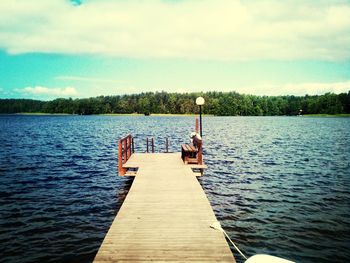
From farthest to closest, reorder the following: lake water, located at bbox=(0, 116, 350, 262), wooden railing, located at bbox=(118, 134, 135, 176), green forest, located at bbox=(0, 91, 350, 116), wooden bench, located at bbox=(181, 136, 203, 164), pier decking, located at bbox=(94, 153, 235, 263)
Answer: green forest, located at bbox=(0, 91, 350, 116) < wooden bench, located at bbox=(181, 136, 203, 164) < wooden railing, located at bbox=(118, 134, 135, 176) < lake water, located at bbox=(0, 116, 350, 262) < pier decking, located at bbox=(94, 153, 235, 263)

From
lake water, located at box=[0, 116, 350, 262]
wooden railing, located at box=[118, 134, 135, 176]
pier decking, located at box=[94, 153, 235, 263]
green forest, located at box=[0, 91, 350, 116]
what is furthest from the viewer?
green forest, located at box=[0, 91, 350, 116]

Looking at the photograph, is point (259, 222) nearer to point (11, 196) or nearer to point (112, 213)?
point (112, 213)

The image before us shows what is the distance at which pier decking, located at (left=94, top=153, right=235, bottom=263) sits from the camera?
6.18 meters

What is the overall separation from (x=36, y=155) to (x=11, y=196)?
14819 millimetres

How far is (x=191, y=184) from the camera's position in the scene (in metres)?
12.1

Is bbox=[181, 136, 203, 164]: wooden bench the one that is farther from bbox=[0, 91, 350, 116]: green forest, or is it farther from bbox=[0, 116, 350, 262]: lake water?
bbox=[0, 91, 350, 116]: green forest

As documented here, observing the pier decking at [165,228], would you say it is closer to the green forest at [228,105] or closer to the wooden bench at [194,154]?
the wooden bench at [194,154]

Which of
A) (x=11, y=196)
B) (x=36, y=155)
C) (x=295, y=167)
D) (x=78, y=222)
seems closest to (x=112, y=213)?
(x=78, y=222)

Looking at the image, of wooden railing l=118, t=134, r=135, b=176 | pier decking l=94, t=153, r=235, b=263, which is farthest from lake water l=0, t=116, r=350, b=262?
pier decking l=94, t=153, r=235, b=263

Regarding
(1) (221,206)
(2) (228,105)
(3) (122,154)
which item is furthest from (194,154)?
(2) (228,105)

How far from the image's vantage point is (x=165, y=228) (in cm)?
761

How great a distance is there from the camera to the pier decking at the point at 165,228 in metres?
6.18

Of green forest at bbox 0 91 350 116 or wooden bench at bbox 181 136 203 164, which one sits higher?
green forest at bbox 0 91 350 116

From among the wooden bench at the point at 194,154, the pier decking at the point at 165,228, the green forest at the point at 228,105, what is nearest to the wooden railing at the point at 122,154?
the pier decking at the point at 165,228
